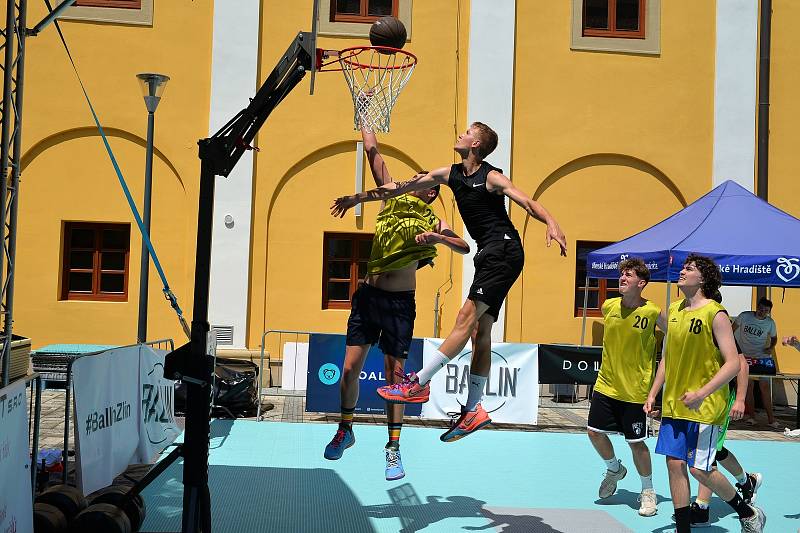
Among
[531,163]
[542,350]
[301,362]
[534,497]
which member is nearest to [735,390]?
[534,497]

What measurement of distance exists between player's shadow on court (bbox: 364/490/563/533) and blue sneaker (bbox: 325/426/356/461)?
2.75 ft

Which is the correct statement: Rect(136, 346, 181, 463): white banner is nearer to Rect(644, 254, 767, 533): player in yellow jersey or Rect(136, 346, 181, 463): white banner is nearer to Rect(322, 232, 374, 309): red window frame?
Rect(644, 254, 767, 533): player in yellow jersey

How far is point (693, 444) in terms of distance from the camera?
6.57 metres

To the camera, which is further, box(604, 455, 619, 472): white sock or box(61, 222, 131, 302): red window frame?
box(61, 222, 131, 302): red window frame

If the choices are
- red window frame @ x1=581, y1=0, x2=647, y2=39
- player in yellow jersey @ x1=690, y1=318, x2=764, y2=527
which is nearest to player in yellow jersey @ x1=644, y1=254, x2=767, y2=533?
player in yellow jersey @ x1=690, y1=318, x2=764, y2=527

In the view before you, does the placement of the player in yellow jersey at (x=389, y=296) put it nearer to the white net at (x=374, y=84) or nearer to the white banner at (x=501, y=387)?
the white net at (x=374, y=84)

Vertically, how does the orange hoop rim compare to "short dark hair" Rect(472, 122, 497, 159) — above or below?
above

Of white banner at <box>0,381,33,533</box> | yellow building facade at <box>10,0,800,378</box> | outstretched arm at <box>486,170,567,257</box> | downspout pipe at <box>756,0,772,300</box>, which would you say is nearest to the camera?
white banner at <box>0,381,33,533</box>

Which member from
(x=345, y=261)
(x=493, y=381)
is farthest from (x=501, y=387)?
(x=345, y=261)

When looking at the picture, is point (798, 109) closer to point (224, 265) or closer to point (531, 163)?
point (531, 163)

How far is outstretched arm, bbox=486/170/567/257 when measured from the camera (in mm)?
5772

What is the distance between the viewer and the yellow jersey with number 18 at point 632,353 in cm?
812

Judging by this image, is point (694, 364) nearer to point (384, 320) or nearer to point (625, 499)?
point (384, 320)

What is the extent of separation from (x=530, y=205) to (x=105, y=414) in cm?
437
